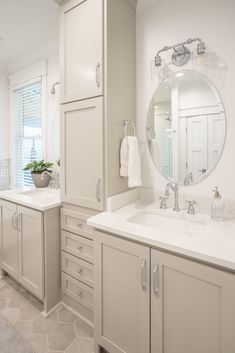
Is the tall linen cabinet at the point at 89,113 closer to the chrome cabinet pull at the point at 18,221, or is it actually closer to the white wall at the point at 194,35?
the white wall at the point at 194,35

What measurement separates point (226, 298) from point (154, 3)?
203 centimetres

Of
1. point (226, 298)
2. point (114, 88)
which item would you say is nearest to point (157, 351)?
point (226, 298)

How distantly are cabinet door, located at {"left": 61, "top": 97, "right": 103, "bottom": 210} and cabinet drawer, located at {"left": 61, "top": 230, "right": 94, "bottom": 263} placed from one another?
28 cm

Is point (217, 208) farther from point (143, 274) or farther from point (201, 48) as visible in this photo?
point (201, 48)

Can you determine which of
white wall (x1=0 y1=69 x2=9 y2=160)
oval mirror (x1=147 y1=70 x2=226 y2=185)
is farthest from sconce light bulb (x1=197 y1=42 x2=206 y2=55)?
white wall (x1=0 y1=69 x2=9 y2=160)

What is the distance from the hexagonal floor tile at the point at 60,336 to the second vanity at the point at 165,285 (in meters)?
0.27

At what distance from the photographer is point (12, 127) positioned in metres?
3.05

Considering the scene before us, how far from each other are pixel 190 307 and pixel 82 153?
1150 mm

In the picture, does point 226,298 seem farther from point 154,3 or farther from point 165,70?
point 154,3

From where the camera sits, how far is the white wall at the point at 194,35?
1321 mm

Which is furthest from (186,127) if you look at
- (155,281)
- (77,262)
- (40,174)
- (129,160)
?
(40,174)

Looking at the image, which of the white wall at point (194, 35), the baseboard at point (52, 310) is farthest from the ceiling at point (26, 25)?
the baseboard at point (52, 310)

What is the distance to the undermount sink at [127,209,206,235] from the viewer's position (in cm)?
133

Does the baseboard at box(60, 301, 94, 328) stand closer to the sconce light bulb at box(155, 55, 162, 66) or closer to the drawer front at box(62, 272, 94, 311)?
Result: the drawer front at box(62, 272, 94, 311)
